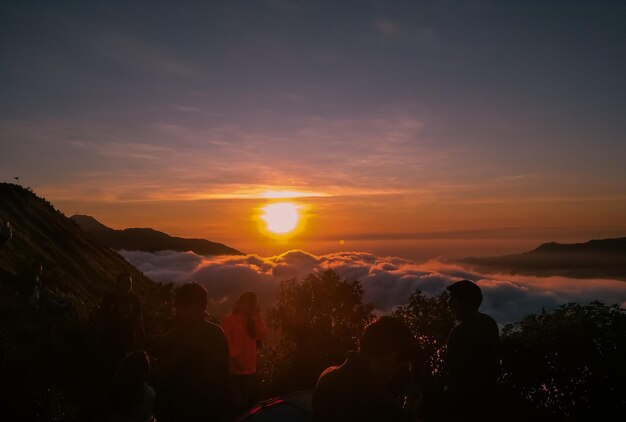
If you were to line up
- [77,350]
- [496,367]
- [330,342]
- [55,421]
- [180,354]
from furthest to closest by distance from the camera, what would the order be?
[330,342] → [77,350] → [55,421] → [496,367] → [180,354]

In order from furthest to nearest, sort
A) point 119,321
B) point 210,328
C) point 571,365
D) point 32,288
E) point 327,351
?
point 327,351
point 32,288
point 119,321
point 571,365
point 210,328

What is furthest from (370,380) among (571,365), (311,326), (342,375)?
(311,326)

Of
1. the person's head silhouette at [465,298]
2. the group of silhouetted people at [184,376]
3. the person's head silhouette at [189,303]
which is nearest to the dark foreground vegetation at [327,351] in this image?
the person's head silhouette at [465,298]

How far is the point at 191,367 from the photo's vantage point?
4.13m

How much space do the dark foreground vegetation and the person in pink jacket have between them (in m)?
2.38

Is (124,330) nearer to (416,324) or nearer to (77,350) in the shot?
(77,350)

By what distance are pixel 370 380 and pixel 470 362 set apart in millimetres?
2493

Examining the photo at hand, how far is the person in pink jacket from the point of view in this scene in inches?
265

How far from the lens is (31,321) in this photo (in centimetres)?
947

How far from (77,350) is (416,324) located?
701cm

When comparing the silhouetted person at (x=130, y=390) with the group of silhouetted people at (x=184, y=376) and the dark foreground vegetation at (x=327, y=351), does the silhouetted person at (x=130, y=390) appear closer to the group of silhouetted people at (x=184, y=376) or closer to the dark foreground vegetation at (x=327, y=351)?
the group of silhouetted people at (x=184, y=376)

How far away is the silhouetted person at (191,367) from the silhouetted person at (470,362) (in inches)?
92.6

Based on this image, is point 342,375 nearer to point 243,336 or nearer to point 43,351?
point 243,336

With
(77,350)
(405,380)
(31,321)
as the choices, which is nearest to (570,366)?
(405,380)
